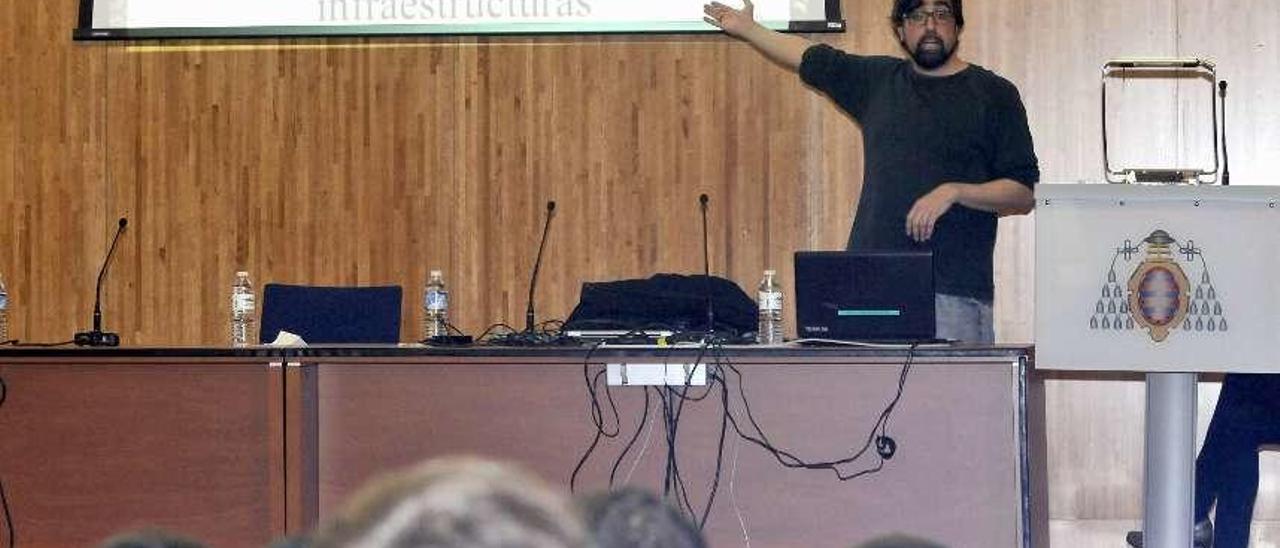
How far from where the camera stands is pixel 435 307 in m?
5.30

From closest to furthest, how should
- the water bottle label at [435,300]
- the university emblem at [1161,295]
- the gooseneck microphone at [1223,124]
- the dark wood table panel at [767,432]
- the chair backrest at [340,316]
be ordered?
1. the university emblem at [1161,295]
2. the dark wood table panel at [767,432]
3. the chair backrest at [340,316]
4. the water bottle label at [435,300]
5. the gooseneck microphone at [1223,124]

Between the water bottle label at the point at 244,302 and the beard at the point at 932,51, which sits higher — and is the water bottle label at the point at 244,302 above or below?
below

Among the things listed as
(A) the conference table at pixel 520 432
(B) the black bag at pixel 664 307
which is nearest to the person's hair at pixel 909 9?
(B) the black bag at pixel 664 307

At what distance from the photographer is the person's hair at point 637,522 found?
29.9 inches

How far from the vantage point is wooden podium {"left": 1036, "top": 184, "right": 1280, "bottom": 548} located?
2979 mm

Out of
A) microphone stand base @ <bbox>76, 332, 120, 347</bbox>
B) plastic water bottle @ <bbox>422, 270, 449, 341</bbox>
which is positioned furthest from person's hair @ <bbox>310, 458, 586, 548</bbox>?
plastic water bottle @ <bbox>422, 270, 449, 341</bbox>

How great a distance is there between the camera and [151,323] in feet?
20.5

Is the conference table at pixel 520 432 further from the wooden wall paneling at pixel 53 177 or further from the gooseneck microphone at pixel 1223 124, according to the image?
the wooden wall paneling at pixel 53 177

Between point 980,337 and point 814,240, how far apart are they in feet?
5.25

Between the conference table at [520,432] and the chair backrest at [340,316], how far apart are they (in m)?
0.68

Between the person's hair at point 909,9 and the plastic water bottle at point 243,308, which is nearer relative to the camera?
the person's hair at point 909,9

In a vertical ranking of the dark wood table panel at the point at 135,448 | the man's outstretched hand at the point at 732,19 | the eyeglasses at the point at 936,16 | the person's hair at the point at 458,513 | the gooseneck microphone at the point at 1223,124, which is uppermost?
the man's outstretched hand at the point at 732,19

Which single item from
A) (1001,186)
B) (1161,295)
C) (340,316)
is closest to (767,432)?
(1001,186)

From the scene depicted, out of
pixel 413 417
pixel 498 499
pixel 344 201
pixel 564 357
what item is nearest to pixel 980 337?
pixel 564 357
